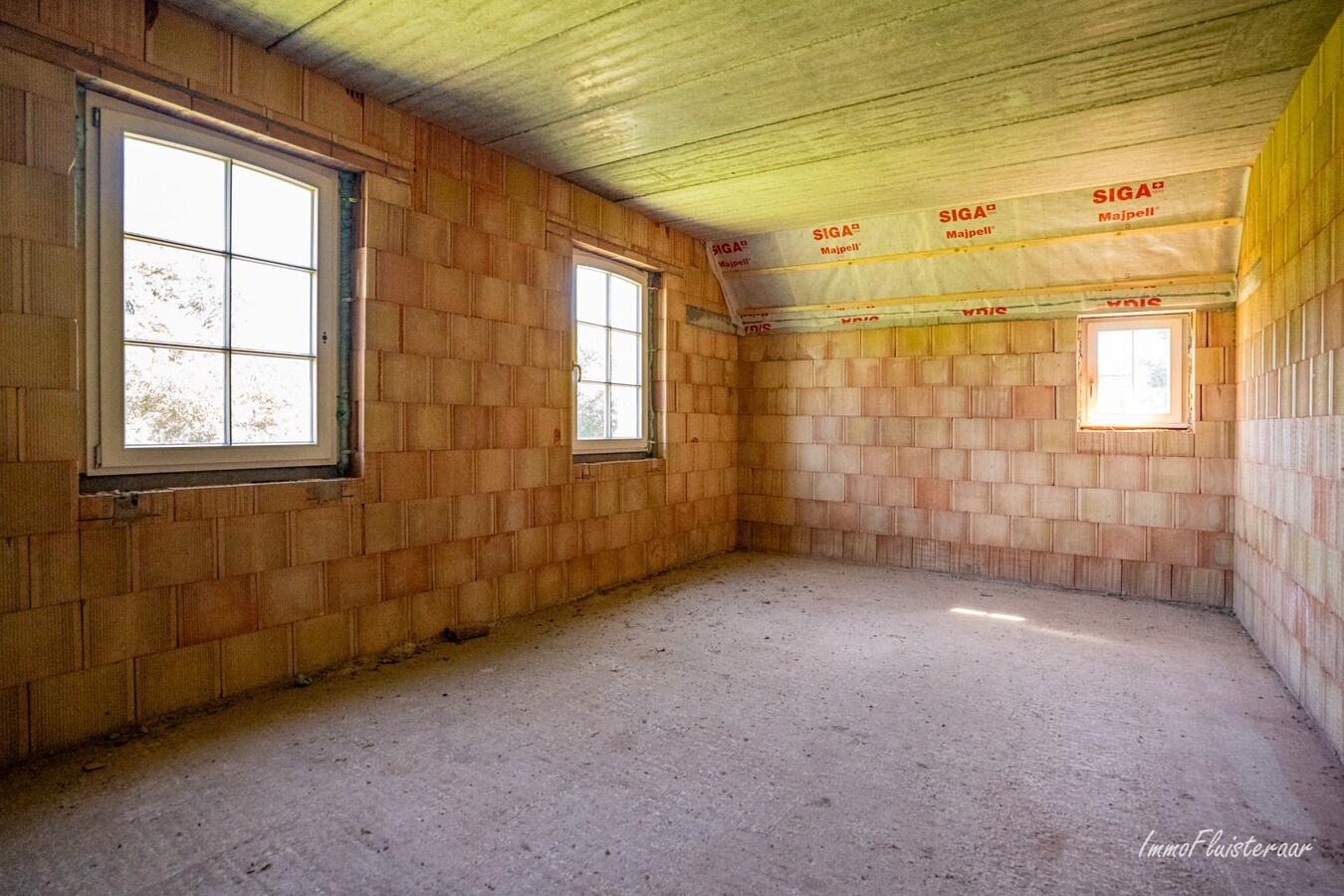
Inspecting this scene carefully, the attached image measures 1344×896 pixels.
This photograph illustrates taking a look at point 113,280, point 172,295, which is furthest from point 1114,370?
point 113,280

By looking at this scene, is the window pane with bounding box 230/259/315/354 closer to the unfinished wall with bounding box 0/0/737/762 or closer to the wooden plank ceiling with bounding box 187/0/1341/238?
the unfinished wall with bounding box 0/0/737/762

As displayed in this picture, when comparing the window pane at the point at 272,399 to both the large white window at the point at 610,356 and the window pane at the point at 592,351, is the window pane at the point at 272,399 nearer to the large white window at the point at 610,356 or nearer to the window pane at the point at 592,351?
the large white window at the point at 610,356

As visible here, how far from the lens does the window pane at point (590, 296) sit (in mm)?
4426

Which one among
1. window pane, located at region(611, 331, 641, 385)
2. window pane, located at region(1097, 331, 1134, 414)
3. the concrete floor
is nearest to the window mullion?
the concrete floor

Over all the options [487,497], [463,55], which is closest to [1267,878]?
[487,497]

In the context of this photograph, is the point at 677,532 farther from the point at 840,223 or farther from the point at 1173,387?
the point at 1173,387

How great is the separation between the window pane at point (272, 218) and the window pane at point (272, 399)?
435 mm

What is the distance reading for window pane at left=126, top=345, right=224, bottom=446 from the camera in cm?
248

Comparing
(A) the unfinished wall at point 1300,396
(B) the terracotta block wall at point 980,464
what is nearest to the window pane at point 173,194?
(A) the unfinished wall at point 1300,396

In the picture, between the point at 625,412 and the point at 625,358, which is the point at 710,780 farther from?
the point at 625,358

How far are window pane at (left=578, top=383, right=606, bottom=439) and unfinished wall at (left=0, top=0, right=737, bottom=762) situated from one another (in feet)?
0.86

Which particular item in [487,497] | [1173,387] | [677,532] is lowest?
[677,532]

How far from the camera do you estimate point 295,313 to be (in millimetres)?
2973

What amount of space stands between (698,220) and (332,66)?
102 inches
